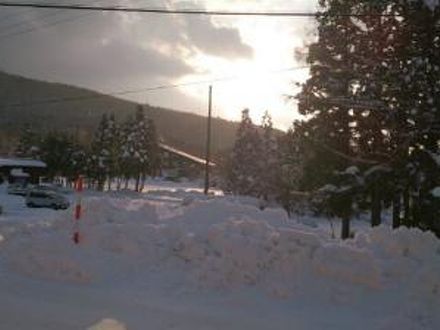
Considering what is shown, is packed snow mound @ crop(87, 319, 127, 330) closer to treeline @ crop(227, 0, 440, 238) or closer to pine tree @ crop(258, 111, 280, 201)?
treeline @ crop(227, 0, 440, 238)

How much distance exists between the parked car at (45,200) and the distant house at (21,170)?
3416 cm

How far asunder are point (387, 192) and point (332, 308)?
12922mm

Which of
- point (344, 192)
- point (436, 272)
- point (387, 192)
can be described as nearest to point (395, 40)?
point (387, 192)

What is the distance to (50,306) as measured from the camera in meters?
10.1

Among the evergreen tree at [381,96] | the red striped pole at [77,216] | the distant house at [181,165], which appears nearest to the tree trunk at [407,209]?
the evergreen tree at [381,96]

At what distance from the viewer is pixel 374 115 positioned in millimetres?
23703

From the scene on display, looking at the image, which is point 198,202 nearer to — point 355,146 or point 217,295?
point 217,295

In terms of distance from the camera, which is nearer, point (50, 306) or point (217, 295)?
point (50, 306)

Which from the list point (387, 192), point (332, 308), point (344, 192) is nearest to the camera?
point (332, 308)

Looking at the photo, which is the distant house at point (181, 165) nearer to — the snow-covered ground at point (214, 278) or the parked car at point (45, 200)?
the parked car at point (45, 200)

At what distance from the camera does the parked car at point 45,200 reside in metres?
58.7

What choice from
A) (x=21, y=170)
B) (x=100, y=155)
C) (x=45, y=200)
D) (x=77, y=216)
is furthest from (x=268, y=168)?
(x=77, y=216)

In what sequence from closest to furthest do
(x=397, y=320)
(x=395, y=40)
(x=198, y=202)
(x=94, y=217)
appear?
1. (x=397, y=320)
2. (x=94, y=217)
3. (x=198, y=202)
4. (x=395, y=40)

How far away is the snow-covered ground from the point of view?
9.67m
